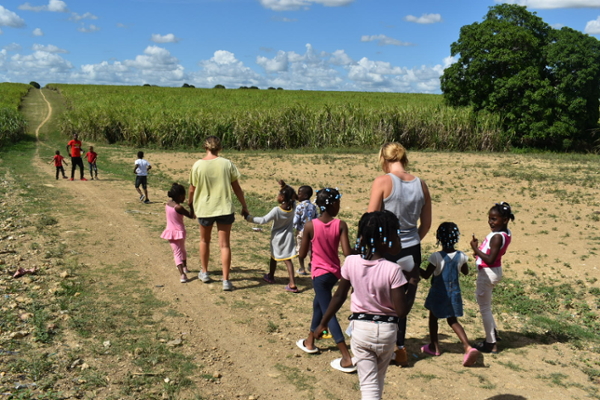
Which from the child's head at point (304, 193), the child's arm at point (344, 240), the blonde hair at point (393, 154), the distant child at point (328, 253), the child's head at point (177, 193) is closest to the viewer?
the blonde hair at point (393, 154)

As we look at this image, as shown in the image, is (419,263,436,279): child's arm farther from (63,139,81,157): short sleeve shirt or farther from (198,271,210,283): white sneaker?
(63,139,81,157): short sleeve shirt

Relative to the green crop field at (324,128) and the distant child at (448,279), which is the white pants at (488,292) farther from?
the green crop field at (324,128)

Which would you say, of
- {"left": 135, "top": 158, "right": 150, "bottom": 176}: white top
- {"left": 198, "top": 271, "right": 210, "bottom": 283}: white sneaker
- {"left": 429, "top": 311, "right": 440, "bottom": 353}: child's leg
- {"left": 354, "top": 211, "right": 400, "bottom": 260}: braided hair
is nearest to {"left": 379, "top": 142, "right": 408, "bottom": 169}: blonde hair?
{"left": 354, "top": 211, "right": 400, "bottom": 260}: braided hair

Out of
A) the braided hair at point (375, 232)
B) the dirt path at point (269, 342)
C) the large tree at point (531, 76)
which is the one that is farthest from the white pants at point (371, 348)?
the large tree at point (531, 76)

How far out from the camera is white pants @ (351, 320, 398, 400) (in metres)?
3.53

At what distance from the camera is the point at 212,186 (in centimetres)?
658

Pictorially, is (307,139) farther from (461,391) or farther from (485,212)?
(461,391)

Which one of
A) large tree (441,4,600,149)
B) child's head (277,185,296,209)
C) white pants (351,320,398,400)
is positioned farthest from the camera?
large tree (441,4,600,149)

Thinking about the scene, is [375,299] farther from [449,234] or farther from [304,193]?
[304,193]

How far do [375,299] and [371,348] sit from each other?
1.10ft

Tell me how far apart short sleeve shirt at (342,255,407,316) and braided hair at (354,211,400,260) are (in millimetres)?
86

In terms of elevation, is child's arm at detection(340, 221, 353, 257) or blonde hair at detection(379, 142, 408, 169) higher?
blonde hair at detection(379, 142, 408, 169)

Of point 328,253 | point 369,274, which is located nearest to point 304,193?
point 328,253

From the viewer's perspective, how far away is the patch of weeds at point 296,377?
15.4 feet
